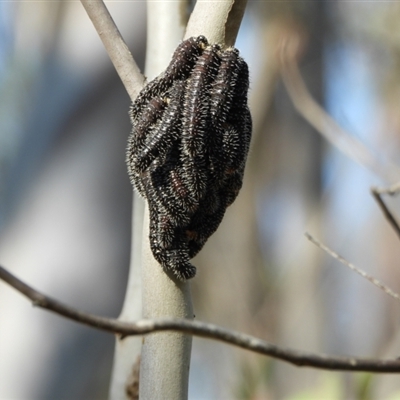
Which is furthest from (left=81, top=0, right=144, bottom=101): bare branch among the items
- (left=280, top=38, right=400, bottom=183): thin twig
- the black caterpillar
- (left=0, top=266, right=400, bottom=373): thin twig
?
(left=280, top=38, right=400, bottom=183): thin twig

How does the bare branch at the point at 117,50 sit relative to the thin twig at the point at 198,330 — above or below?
above

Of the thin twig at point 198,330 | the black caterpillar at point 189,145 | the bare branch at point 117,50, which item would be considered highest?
the bare branch at point 117,50

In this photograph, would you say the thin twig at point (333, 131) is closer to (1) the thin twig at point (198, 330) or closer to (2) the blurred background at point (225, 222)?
(2) the blurred background at point (225, 222)

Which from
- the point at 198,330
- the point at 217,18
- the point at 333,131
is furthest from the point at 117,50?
the point at 333,131

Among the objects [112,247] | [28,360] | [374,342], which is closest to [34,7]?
[112,247]

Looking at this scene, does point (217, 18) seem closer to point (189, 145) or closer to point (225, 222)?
point (189, 145)

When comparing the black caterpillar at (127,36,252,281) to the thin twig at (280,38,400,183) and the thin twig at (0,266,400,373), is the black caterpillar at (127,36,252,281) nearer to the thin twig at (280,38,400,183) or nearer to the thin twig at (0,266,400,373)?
the thin twig at (0,266,400,373)

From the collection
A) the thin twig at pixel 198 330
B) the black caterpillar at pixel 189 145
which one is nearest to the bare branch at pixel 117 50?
the black caterpillar at pixel 189 145
